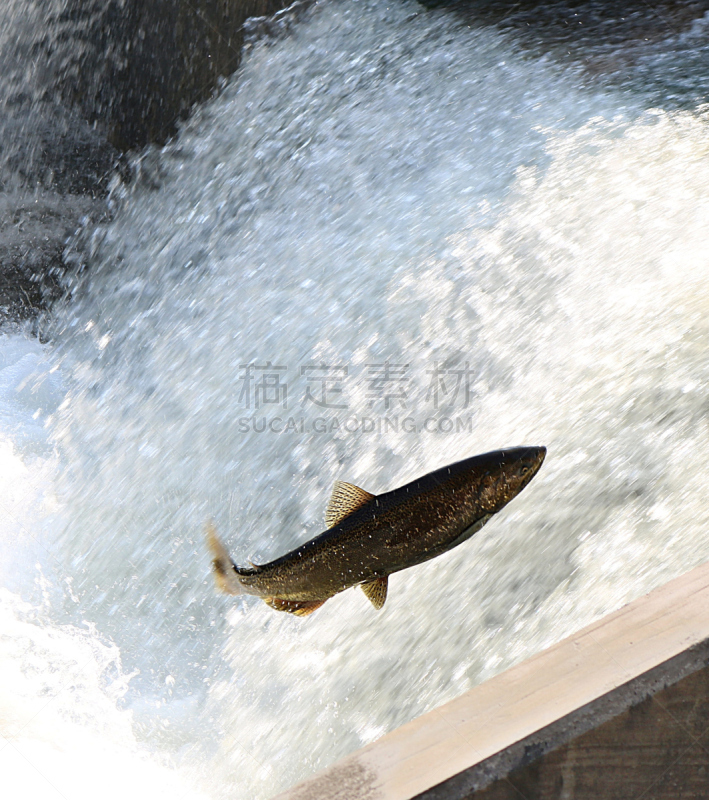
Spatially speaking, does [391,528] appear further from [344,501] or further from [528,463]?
[528,463]

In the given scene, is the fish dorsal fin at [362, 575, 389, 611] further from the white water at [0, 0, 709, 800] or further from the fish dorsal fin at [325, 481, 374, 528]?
the white water at [0, 0, 709, 800]

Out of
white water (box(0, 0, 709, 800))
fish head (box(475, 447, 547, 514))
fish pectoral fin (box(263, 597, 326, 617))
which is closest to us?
fish head (box(475, 447, 547, 514))

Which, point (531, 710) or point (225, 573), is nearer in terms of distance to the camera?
point (531, 710)

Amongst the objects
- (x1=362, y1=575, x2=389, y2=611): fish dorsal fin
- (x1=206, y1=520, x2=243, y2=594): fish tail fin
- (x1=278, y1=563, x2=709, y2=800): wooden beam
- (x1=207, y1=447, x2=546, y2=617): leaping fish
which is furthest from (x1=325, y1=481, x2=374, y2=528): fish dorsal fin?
(x1=278, y1=563, x2=709, y2=800): wooden beam

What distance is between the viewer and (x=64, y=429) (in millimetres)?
3746

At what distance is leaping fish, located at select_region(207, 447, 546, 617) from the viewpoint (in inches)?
43.4

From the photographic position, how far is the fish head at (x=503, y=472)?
110cm

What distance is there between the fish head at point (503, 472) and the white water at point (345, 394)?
0.84 metres

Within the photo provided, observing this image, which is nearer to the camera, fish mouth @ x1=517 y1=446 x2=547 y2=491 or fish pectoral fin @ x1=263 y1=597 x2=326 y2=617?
fish mouth @ x1=517 y1=446 x2=547 y2=491

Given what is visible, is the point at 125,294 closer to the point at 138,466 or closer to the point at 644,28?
the point at 138,466

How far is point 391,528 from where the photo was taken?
3.74ft

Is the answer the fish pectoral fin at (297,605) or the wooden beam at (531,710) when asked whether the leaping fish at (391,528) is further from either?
the wooden beam at (531,710)

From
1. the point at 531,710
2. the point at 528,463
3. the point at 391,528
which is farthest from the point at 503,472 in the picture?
the point at 531,710

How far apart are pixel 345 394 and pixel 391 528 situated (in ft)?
6.08
